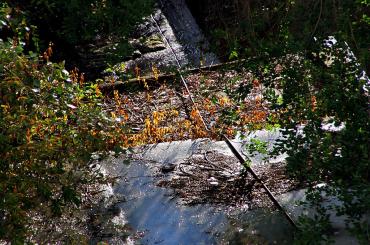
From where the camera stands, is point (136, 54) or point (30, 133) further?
point (136, 54)

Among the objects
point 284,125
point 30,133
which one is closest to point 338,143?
point 284,125

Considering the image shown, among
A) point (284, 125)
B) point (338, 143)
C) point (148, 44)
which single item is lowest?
point (148, 44)

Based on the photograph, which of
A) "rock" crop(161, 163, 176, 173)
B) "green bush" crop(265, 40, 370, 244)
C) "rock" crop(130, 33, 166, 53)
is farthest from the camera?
"rock" crop(130, 33, 166, 53)

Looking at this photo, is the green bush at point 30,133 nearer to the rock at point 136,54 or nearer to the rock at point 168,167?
the rock at point 168,167

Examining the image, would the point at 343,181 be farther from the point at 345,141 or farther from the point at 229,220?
the point at 229,220

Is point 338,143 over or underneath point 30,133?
over

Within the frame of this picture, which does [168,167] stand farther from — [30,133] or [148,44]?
[148,44]

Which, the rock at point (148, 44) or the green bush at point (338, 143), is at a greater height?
the green bush at point (338, 143)

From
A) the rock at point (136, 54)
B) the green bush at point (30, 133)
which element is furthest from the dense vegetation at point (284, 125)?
the rock at point (136, 54)

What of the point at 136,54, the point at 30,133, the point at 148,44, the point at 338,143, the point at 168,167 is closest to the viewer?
the point at 338,143

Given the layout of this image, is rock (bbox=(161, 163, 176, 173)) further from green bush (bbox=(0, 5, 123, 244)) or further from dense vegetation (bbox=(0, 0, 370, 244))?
green bush (bbox=(0, 5, 123, 244))

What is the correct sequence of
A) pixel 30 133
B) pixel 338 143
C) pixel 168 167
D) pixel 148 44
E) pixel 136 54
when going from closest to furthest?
pixel 338 143 < pixel 30 133 < pixel 168 167 < pixel 136 54 < pixel 148 44

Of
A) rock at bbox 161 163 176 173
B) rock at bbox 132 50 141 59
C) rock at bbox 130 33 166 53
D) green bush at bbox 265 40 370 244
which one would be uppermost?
green bush at bbox 265 40 370 244

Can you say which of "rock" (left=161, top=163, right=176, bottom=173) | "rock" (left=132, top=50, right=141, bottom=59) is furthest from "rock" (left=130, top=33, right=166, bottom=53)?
"rock" (left=161, top=163, right=176, bottom=173)
